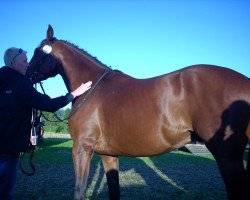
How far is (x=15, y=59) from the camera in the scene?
3525 millimetres

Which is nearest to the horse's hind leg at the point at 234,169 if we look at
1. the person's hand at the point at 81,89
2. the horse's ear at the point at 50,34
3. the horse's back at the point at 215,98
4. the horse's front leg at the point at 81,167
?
the horse's back at the point at 215,98

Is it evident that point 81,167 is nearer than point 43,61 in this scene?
Yes

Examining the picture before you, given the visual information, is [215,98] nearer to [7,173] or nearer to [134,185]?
[7,173]

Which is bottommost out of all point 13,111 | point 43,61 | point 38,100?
point 13,111

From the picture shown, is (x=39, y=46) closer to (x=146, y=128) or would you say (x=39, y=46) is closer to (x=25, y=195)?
(x=146, y=128)

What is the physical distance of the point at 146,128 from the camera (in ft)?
11.9

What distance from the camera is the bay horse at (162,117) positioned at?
3.17m

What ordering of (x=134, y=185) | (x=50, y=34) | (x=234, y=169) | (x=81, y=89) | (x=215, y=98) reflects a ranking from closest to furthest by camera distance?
(x=234, y=169) < (x=215, y=98) < (x=81, y=89) < (x=50, y=34) < (x=134, y=185)

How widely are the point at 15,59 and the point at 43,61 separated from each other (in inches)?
49.3

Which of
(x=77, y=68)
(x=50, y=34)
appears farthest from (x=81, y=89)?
(x=50, y=34)

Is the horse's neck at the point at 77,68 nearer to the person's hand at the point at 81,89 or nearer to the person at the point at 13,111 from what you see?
the person's hand at the point at 81,89

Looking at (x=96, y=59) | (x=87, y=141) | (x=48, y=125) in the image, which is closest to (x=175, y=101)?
(x=87, y=141)

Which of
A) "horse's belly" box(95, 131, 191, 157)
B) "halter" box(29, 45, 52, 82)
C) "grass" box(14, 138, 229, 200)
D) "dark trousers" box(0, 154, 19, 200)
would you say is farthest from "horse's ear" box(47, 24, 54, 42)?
A: "grass" box(14, 138, 229, 200)

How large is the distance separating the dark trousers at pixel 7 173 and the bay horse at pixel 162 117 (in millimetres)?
894
